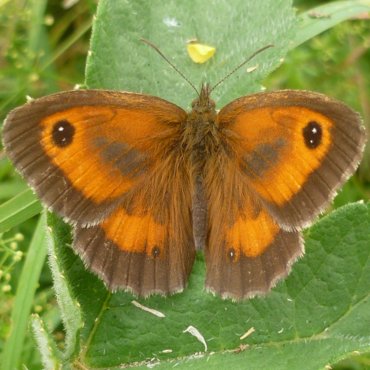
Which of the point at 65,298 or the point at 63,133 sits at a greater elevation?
the point at 63,133

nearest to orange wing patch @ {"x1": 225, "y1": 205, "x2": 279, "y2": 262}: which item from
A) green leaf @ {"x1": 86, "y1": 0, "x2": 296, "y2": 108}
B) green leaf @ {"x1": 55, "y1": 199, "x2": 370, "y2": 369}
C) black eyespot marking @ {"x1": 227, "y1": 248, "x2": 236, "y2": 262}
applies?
black eyespot marking @ {"x1": 227, "y1": 248, "x2": 236, "y2": 262}

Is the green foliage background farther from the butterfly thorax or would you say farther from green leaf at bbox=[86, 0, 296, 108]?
the butterfly thorax

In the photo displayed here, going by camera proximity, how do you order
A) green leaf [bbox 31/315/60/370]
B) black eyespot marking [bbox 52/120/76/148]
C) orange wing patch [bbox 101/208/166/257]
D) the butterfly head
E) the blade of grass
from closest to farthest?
green leaf [bbox 31/315/60/370], black eyespot marking [bbox 52/120/76/148], orange wing patch [bbox 101/208/166/257], the butterfly head, the blade of grass

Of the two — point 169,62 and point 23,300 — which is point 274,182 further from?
point 23,300

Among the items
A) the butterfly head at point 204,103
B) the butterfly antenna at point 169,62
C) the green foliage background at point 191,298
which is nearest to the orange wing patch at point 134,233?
the green foliage background at point 191,298

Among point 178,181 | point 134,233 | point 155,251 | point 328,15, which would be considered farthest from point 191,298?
point 328,15

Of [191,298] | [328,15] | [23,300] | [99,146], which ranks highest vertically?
[328,15]

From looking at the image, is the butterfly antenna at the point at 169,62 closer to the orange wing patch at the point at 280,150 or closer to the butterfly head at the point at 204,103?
the butterfly head at the point at 204,103
